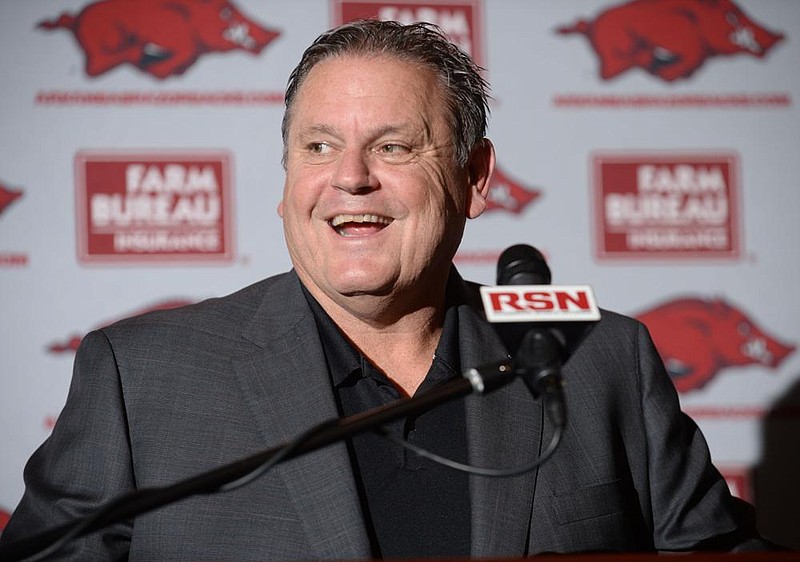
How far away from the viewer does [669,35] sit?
10.6 feet

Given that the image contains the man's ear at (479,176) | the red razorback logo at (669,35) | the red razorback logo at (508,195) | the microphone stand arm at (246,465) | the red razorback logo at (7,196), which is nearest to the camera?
the microphone stand arm at (246,465)

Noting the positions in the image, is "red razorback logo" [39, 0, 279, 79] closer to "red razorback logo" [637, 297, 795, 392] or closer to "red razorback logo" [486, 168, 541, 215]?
"red razorback logo" [486, 168, 541, 215]

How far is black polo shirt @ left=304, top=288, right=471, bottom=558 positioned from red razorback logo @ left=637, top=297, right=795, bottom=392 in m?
1.25

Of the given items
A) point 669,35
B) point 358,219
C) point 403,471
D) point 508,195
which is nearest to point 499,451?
point 403,471

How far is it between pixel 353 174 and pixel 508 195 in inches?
49.4

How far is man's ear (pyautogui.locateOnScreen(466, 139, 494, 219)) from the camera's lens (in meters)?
2.21

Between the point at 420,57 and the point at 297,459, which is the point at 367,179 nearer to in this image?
the point at 420,57

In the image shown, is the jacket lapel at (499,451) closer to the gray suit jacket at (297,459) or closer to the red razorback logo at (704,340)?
the gray suit jacket at (297,459)

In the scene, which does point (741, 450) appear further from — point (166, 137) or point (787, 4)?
point (166, 137)

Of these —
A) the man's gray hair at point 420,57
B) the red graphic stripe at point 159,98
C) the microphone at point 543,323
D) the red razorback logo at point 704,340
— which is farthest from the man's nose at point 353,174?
the red razorback logo at point 704,340

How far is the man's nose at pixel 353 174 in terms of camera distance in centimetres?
189

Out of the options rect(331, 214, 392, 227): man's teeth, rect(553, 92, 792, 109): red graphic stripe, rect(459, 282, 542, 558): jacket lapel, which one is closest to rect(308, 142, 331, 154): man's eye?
rect(331, 214, 392, 227): man's teeth

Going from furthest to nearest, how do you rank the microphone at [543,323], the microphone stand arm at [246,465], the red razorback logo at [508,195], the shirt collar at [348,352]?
1. the red razorback logo at [508,195]
2. the shirt collar at [348,352]
3. the microphone at [543,323]
4. the microphone stand arm at [246,465]

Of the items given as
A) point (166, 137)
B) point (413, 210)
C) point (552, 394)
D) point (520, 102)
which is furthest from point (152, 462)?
point (520, 102)
